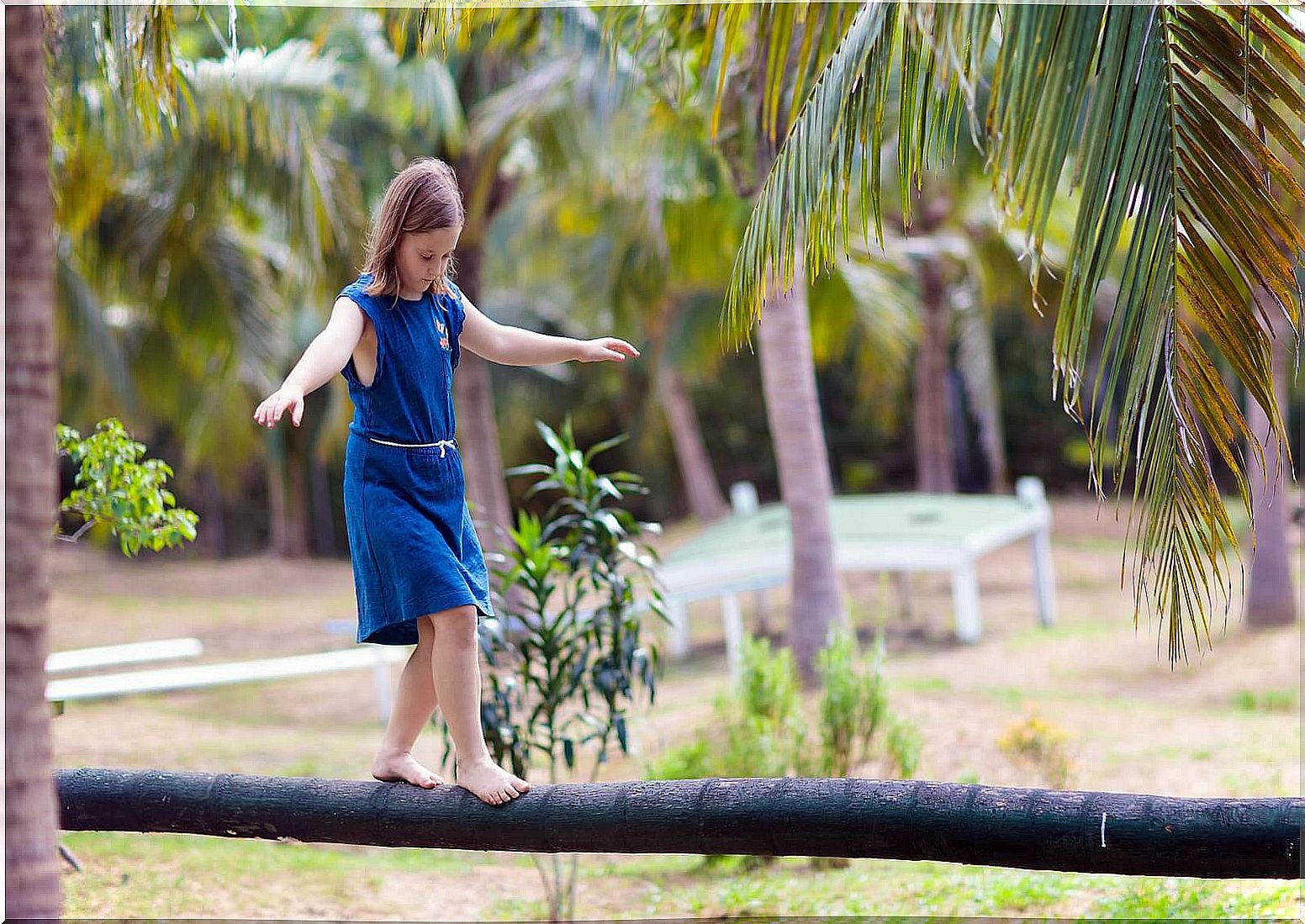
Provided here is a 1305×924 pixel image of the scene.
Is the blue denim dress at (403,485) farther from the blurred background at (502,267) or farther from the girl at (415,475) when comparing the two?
the blurred background at (502,267)

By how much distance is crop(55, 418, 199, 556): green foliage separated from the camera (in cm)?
349

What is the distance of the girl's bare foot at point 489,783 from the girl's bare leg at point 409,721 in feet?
0.43

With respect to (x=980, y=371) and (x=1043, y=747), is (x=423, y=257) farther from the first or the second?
(x=980, y=371)

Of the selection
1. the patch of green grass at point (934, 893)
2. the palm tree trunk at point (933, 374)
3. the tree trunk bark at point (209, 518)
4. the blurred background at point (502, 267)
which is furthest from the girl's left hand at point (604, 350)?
the tree trunk bark at point (209, 518)

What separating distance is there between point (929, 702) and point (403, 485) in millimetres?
5057

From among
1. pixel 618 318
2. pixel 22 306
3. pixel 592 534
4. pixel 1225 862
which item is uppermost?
pixel 618 318

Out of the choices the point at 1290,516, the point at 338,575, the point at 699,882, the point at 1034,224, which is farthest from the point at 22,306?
the point at 338,575

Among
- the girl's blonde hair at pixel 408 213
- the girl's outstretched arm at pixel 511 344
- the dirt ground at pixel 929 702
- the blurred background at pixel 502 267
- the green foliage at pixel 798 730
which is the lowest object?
the dirt ground at pixel 929 702

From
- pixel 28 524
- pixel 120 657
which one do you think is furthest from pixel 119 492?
pixel 120 657

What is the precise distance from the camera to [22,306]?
184 centimetres

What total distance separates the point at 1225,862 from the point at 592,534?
246cm

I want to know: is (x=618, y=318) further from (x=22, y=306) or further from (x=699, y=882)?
(x=22, y=306)

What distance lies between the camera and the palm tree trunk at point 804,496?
23.4 feet

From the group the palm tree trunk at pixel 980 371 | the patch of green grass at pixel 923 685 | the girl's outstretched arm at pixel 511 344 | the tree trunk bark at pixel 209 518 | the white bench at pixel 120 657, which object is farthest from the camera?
the tree trunk bark at pixel 209 518
